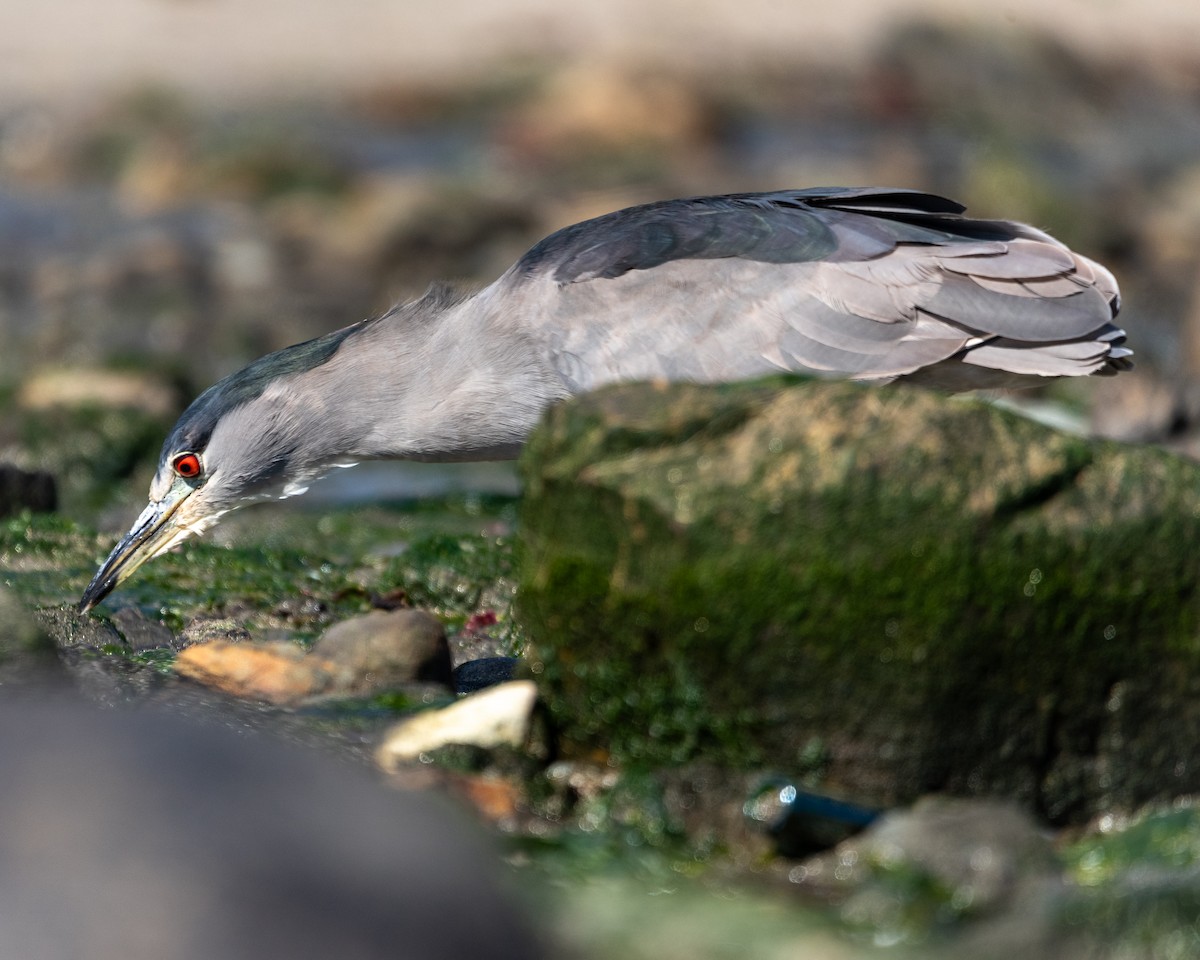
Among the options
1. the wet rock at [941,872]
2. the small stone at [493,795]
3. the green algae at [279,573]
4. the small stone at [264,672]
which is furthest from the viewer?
the green algae at [279,573]

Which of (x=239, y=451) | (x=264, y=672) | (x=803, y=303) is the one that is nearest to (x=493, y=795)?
(x=264, y=672)

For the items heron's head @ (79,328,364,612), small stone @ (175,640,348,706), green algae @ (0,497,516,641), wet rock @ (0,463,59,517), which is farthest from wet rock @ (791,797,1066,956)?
wet rock @ (0,463,59,517)

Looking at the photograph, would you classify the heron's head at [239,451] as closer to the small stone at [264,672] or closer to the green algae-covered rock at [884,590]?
the small stone at [264,672]

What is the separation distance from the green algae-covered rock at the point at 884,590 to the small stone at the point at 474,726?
240mm

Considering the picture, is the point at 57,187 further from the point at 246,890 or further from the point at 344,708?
the point at 246,890

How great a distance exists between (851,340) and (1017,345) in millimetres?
556

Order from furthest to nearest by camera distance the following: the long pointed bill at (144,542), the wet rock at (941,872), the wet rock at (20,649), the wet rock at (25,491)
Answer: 1. the wet rock at (25,491)
2. the long pointed bill at (144,542)
3. the wet rock at (20,649)
4. the wet rock at (941,872)

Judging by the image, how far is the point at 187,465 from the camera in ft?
18.3

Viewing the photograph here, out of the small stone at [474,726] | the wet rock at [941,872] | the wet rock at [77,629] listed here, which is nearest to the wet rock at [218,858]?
the wet rock at [941,872]

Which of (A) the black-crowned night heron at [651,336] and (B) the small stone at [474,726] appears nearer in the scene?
(B) the small stone at [474,726]

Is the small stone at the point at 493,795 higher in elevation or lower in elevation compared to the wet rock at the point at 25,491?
lower

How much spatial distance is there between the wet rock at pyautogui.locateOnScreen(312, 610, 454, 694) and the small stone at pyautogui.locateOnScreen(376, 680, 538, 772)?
485 millimetres

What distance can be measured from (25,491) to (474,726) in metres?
4.16

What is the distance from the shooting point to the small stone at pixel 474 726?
4.15 m
